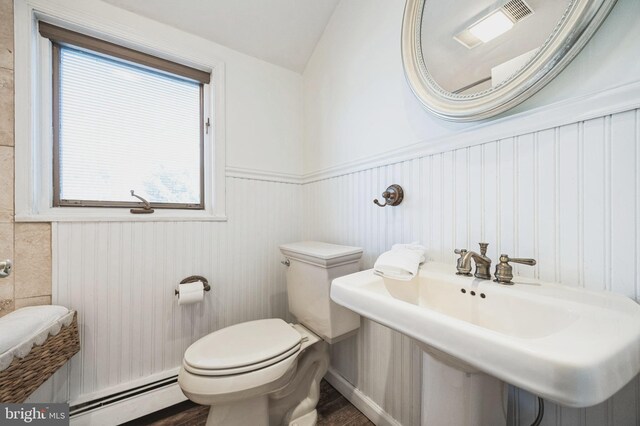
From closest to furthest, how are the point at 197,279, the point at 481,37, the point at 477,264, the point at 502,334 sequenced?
the point at 502,334
the point at 477,264
the point at 481,37
the point at 197,279

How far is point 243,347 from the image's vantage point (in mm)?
972

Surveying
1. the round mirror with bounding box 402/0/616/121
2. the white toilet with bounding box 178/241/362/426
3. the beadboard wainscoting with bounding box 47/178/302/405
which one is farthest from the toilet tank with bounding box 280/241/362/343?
the round mirror with bounding box 402/0/616/121

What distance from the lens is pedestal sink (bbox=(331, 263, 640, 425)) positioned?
1.06 ft

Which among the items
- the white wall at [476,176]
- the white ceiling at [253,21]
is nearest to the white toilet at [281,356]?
the white wall at [476,176]

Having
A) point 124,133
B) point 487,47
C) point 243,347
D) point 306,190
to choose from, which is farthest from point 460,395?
point 124,133

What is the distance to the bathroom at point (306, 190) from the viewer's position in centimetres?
62

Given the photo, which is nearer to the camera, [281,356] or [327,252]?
[281,356]

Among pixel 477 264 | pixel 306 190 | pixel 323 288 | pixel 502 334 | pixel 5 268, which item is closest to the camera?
pixel 502 334

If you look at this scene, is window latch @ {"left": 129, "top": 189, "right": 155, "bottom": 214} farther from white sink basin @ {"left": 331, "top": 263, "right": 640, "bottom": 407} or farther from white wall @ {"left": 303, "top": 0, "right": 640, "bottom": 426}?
white sink basin @ {"left": 331, "top": 263, "right": 640, "bottom": 407}

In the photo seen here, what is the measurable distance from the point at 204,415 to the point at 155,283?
70 centimetres

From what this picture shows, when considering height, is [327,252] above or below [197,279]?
above

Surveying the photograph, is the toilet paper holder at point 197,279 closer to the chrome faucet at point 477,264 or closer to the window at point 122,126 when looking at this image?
the window at point 122,126

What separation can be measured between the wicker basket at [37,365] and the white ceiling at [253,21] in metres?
1.51

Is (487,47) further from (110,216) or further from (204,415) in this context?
(204,415)
